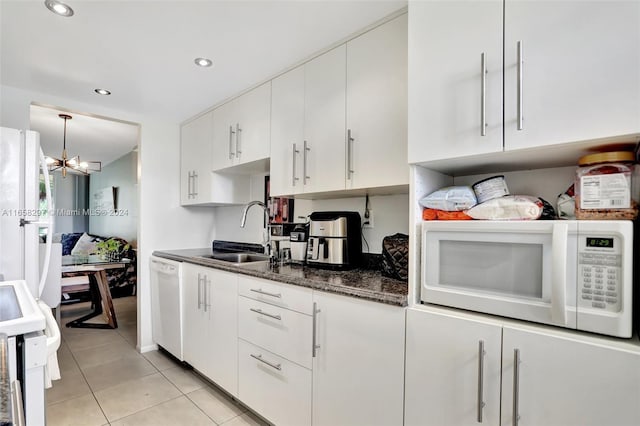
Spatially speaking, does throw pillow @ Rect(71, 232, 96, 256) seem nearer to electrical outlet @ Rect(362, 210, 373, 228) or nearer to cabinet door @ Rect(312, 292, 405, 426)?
electrical outlet @ Rect(362, 210, 373, 228)

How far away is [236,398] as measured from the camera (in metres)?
2.12

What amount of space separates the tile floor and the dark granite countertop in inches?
35.6

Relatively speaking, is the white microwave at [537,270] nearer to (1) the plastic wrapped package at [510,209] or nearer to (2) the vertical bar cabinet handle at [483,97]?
(1) the plastic wrapped package at [510,209]

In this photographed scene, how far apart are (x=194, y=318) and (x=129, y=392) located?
0.64 m

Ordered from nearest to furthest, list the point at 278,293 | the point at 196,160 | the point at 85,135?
the point at 278,293
the point at 196,160
the point at 85,135

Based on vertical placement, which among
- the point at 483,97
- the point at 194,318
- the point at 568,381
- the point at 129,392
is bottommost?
the point at 129,392

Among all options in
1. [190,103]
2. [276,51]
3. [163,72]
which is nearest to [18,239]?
[163,72]

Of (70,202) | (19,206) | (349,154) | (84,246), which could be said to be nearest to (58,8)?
(19,206)

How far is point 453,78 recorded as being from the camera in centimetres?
121

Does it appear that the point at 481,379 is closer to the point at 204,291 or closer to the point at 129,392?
the point at 204,291

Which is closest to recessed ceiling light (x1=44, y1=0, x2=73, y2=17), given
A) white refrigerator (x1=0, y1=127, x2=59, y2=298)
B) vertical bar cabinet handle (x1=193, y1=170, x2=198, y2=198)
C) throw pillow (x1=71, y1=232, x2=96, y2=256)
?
white refrigerator (x1=0, y1=127, x2=59, y2=298)

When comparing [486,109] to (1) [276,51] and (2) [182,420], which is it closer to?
(1) [276,51]

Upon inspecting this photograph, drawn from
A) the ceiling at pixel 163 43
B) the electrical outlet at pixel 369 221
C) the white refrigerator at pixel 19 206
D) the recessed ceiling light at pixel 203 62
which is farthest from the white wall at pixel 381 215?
the white refrigerator at pixel 19 206

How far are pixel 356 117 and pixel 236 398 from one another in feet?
6.24
